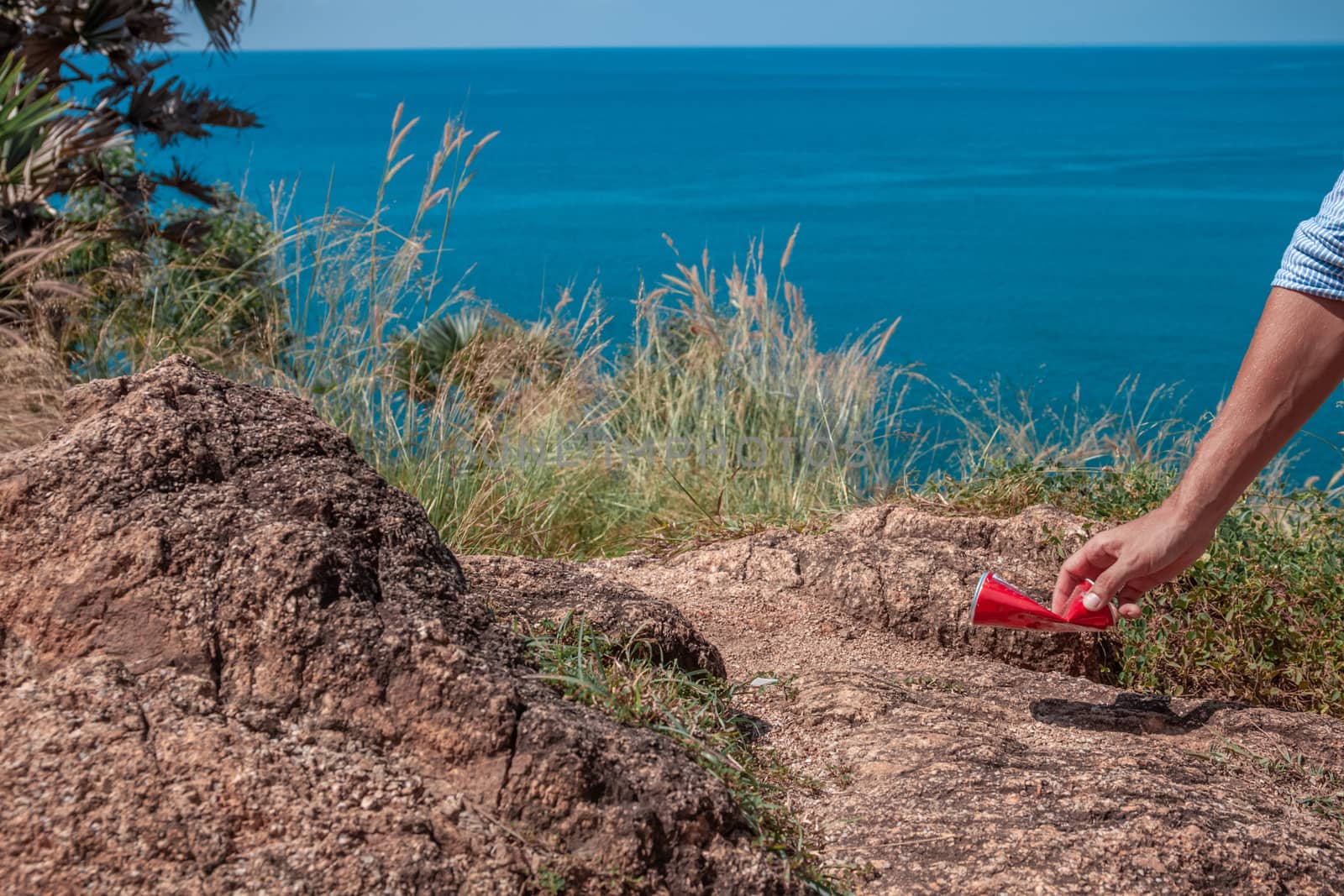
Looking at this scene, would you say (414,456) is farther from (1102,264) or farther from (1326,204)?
(1102,264)

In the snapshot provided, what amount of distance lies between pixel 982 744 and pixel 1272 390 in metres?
0.80

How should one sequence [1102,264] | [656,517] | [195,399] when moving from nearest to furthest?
[195,399]
[656,517]
[1102,264]

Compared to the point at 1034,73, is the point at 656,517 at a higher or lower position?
lower

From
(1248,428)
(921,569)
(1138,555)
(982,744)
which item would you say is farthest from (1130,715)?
(1248,428)

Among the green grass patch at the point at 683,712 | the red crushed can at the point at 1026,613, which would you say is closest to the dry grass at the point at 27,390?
the green grass patch at the point at 683,712

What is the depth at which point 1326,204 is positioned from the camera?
1.68 m

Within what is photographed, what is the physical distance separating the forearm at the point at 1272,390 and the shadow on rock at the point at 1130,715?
679 mm

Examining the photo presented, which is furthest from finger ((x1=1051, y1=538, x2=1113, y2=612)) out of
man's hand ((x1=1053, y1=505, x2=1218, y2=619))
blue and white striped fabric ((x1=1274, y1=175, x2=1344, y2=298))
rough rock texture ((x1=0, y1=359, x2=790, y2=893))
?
rough rock texture ((x1=0, y1=359, x2=790, y2=893))

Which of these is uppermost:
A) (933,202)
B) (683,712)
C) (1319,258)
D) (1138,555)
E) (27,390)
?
(933,202)

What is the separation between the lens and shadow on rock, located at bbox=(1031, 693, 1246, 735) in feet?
7.40

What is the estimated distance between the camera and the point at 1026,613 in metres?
2.23

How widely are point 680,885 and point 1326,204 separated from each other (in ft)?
4.56

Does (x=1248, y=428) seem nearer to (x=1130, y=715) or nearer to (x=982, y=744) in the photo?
(x=982, y=744)

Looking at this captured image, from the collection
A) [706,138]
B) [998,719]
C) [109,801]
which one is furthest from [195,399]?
[706,138]
